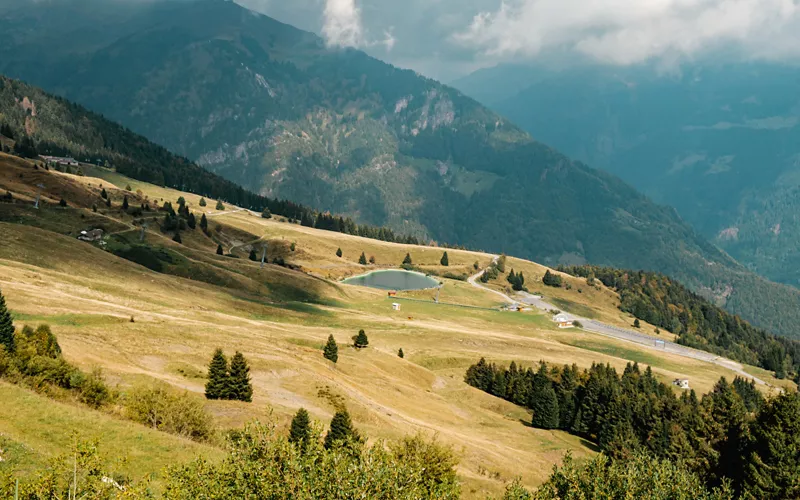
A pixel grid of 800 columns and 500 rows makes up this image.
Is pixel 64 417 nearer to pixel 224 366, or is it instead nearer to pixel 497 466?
pixel 224 366

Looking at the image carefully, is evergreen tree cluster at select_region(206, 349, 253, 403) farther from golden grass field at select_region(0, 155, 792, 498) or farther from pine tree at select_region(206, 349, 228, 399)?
golden grass field at select_region(0, 155, 792, 498)

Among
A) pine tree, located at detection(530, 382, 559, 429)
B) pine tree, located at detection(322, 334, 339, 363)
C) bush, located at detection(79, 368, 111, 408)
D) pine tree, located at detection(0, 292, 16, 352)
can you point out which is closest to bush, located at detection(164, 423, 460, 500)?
bush, located at detection(79, 368, 111, 408)

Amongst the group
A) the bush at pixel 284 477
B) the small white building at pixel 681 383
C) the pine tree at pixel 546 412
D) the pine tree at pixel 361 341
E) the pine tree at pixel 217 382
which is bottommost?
the pine tree at pixel 546 412

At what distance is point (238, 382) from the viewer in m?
54.4

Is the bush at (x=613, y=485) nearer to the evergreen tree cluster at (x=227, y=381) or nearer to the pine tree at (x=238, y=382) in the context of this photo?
the pine tree at (x=238, y=382)

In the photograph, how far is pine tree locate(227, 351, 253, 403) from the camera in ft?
177

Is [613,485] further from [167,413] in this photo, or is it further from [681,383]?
[681,383]

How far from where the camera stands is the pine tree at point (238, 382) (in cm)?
5403

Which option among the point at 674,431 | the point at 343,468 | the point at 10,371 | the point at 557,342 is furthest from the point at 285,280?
the point at 343,468

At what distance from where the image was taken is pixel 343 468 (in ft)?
87.7

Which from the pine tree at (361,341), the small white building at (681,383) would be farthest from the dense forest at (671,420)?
the pine tree at (361,341)

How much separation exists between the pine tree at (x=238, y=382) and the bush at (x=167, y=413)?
30.7ft

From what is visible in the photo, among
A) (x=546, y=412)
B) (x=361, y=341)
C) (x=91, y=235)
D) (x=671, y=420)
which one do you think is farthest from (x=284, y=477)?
(x=91, y=235)

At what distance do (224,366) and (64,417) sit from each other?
18767 millimetres
